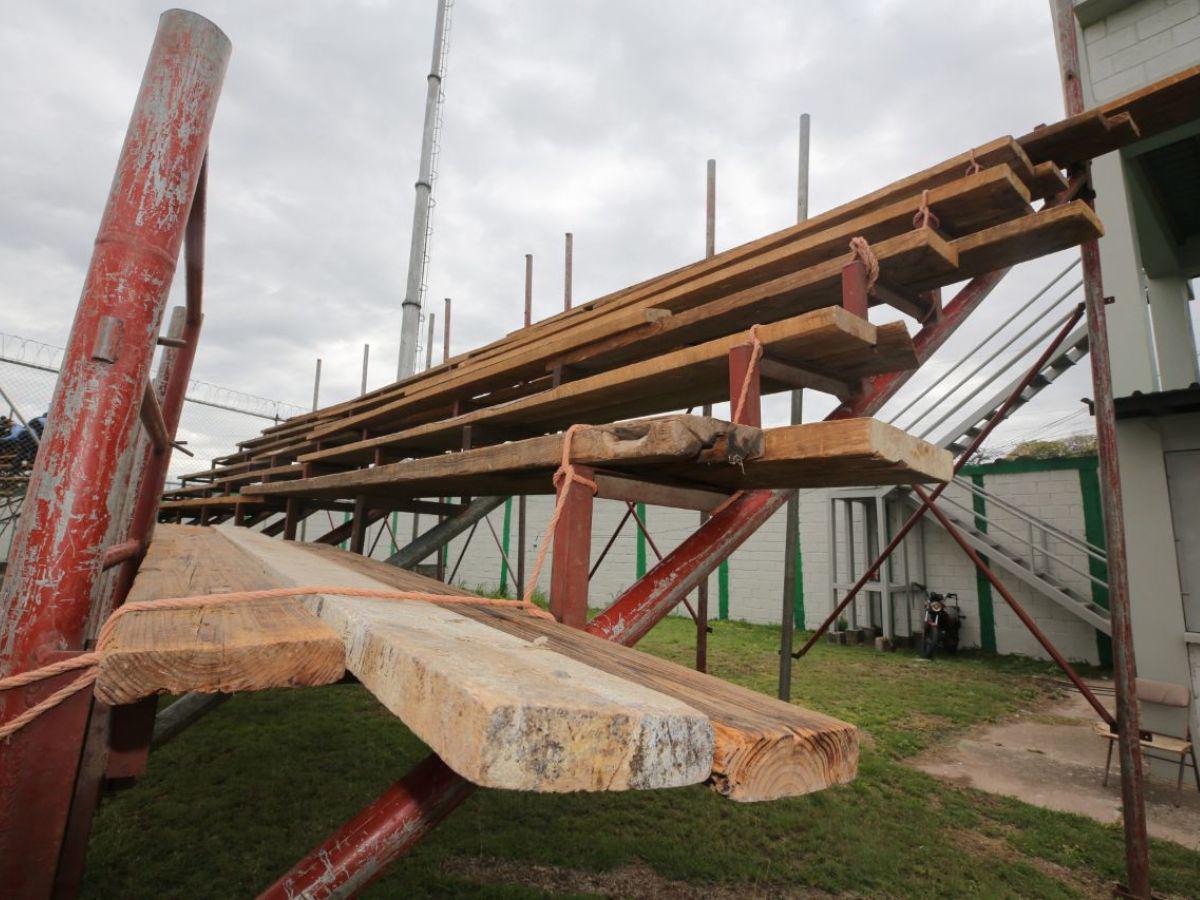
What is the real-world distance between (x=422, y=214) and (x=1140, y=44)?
9.01 m

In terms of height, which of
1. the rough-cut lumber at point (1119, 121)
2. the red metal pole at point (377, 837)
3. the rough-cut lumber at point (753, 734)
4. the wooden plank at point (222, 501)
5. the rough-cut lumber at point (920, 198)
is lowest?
the red metal pole at point (377, 837)

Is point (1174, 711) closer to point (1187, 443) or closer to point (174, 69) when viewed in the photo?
point (1187, 443)

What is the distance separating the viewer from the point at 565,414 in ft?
9.68

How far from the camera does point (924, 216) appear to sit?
7.47 ft

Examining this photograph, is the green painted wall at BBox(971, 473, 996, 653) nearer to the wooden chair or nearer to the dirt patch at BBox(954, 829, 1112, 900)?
the wooden chair

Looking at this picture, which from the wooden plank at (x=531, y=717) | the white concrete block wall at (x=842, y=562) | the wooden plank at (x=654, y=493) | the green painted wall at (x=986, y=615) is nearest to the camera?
the wooden plank at (x=531, y=717)

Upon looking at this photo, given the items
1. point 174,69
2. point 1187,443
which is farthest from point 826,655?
point 174,69

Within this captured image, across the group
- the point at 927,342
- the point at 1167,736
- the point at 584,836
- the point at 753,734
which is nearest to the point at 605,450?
the point at 753,734

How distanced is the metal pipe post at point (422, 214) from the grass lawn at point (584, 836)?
5.68m

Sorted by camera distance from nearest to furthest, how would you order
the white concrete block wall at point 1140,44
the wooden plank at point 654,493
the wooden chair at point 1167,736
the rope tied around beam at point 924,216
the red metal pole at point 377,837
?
the red metal pole at point 377,837, the wooden plank at point 654,493, the rope tied around beam at point 924,216, the wooden chair at point 1167,736, the white concrete block wall at point 1140,44

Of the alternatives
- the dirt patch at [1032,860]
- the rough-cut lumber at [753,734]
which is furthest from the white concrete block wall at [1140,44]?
the rough-cut lumber at [753,734]

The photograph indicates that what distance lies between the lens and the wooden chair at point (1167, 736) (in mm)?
4418

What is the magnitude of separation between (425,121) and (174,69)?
35.1 ft

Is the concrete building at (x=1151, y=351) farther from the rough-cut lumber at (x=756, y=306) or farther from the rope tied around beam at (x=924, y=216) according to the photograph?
the rough-cut lumber at (x=756, y=306)
